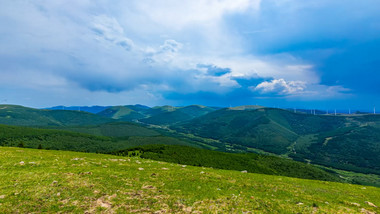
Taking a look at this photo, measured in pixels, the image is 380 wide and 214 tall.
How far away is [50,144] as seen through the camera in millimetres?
197250

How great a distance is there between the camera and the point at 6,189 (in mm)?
16359

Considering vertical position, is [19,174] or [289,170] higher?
[19,174]

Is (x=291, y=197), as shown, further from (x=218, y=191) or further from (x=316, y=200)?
(x=218, y=191)

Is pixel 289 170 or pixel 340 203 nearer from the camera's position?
pixel 340 203

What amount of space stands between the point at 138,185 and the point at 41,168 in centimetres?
1483

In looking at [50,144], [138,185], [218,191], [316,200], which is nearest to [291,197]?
[316,200]

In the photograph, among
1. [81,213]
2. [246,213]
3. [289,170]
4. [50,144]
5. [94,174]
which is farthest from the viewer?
[50,144]

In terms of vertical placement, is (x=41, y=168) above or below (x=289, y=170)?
above

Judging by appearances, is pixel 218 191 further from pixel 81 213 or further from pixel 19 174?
pixel 19 174

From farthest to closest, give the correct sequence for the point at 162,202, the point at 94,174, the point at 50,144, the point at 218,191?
the point at 50,144 → the point at 94,174 → the point at 218,191 → the point at 162,202

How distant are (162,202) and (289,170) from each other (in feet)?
494

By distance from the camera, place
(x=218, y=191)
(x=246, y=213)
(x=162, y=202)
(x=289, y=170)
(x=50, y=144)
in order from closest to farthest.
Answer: (x=246, y=213), (x=162, y=202), (x=218, y=191), (x=289, y=170), (x=50, y=144)

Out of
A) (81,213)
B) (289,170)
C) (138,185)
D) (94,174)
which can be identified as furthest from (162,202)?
(289,170)

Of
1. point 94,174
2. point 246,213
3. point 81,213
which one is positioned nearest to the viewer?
point 81,213
